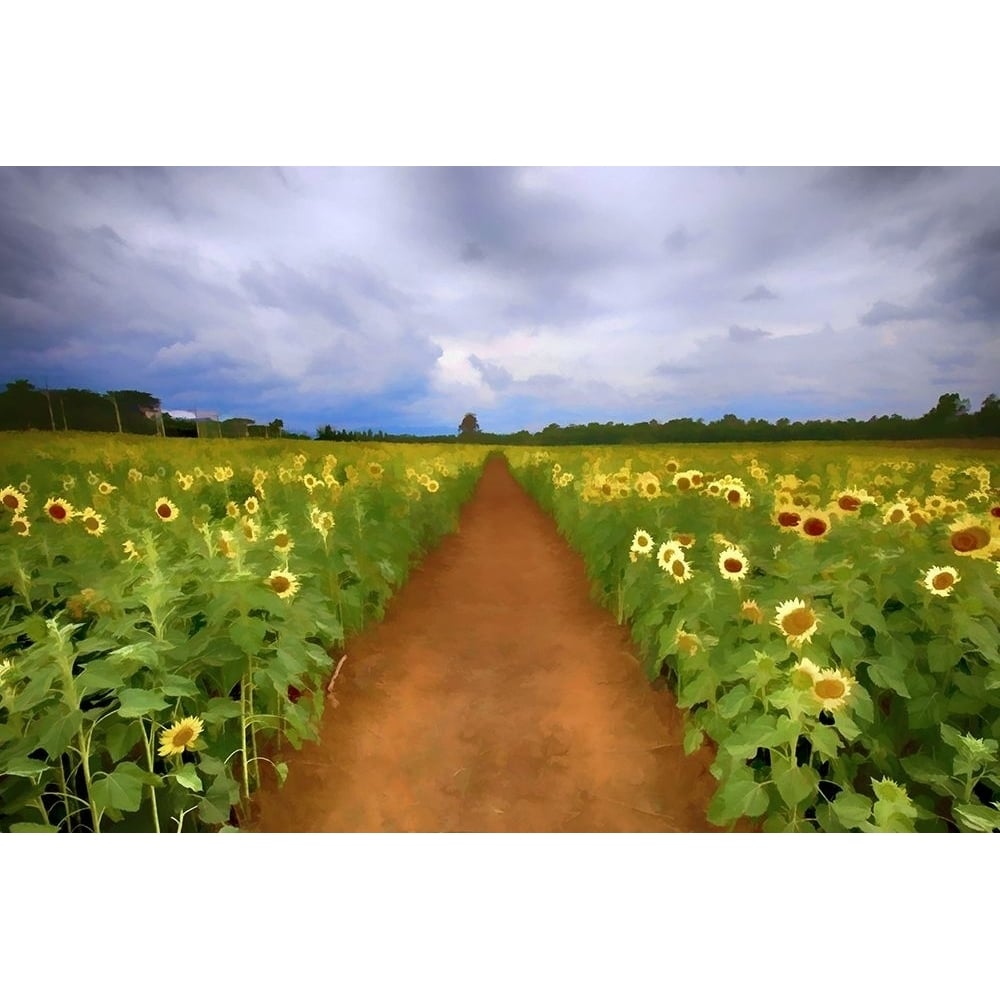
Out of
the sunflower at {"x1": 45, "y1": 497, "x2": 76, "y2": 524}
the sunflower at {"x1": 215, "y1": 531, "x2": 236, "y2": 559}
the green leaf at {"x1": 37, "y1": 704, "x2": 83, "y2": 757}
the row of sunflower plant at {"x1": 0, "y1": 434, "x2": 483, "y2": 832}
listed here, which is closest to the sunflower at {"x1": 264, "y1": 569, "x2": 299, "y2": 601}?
the row of sunflower plant at {"x1": 0, "y1": 434, "x2": 483, "y2": 832}

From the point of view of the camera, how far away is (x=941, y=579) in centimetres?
169

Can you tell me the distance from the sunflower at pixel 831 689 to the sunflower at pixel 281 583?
1704 millimetres

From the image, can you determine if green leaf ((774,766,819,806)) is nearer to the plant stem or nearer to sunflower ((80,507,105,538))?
the plant stem

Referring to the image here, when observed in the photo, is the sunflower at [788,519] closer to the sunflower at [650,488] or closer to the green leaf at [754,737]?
the green leaf at [754,737]

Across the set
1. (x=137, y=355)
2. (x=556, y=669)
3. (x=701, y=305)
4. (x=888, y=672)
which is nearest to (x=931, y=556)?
(x=888, y=672)

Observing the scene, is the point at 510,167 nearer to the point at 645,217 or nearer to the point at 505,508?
the point at 645,217

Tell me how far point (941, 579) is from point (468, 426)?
3.24 metres

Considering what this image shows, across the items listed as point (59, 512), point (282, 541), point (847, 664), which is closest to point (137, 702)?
point (282, 541)

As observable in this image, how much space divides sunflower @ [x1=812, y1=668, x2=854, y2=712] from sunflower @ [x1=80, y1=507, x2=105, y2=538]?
2752 millimetres

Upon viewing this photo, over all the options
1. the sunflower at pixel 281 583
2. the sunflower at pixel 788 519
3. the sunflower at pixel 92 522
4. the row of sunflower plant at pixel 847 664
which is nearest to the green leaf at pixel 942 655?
the row of sunflower plant at pixel 847 664

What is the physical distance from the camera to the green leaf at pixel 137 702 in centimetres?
137

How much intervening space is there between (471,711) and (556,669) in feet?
2.01

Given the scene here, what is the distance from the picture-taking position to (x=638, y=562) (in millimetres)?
2879
